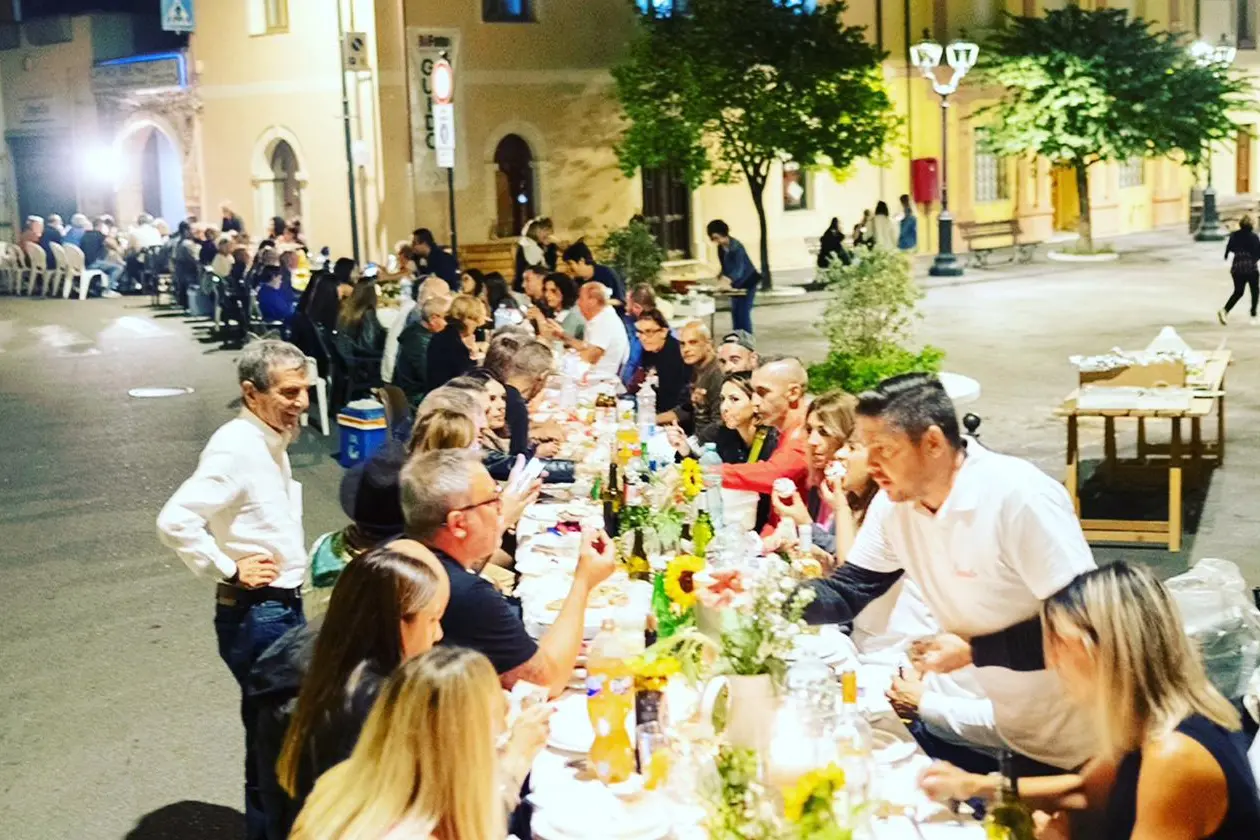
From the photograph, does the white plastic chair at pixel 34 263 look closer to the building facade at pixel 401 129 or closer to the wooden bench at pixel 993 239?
the building facade at pixel 401 129

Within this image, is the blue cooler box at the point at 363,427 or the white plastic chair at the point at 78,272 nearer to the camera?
the blue cooler box at the point at 363,427

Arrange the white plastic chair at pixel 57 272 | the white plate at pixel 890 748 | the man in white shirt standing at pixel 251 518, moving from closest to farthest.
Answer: the white plate at pixel 890 748
the man in white shirt standing at pixel 251 518
the white plastic chair at pixel 57 272

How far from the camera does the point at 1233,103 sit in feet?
98.9

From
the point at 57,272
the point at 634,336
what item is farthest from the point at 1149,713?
the point at 57,272

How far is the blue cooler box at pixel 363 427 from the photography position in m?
10.9

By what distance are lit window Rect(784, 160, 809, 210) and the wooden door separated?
19.2 meters

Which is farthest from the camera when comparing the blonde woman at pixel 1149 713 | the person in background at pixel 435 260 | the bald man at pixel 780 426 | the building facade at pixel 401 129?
the building facade at pixel 401 129

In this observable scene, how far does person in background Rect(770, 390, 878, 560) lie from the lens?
526 centimetres

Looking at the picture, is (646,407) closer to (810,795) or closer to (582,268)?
(582,268)

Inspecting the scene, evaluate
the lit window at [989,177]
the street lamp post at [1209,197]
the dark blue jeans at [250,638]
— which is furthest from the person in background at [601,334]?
the street lamp post at [1209,197]

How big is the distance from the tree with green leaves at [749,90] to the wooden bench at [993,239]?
6.31m

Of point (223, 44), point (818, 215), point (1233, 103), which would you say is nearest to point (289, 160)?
point (223, 44)

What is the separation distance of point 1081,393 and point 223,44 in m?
21.0

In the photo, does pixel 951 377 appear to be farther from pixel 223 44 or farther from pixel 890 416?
pixel 223 44
